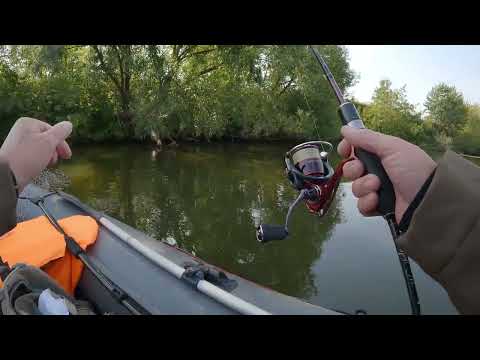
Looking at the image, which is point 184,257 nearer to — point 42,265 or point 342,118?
point 42,265

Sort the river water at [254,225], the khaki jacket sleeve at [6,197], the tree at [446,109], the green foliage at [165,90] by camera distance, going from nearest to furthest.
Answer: the khaki jacket sleeve at [6,197]
the river water at [254,225]
the green foliage at [165,90]
the tree at [446,109]

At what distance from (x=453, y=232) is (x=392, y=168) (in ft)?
0.79

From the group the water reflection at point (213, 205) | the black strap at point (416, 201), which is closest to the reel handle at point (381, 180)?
the black strap at point (416, 201)

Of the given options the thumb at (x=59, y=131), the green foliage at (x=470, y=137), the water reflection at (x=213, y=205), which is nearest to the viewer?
the thumb at (x=59, y=131)

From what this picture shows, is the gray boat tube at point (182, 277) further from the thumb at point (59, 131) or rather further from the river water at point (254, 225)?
the river water at point (254, 225)

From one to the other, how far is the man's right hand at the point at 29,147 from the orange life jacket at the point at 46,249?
0.85 meters

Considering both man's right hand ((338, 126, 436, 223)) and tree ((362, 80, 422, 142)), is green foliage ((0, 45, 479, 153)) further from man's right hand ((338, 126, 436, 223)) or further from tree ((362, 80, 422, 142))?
man's right hand ((338, 126, 436, 223))

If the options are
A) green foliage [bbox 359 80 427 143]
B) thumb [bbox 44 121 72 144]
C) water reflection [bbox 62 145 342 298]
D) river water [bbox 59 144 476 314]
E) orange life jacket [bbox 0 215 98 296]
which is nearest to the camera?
thumb [bbox 44 121 72 144]

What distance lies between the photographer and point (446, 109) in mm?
25469

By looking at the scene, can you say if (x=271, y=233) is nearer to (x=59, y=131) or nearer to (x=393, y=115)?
(x=59, y=131)

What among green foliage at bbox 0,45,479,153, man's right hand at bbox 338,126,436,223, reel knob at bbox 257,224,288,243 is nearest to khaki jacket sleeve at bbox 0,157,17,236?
reel knob at bbox 257,224,288,243

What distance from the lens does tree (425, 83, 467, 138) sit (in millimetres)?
21312

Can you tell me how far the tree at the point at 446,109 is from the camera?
2131 centimetres

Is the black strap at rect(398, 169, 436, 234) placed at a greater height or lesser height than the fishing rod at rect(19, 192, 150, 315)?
greater
